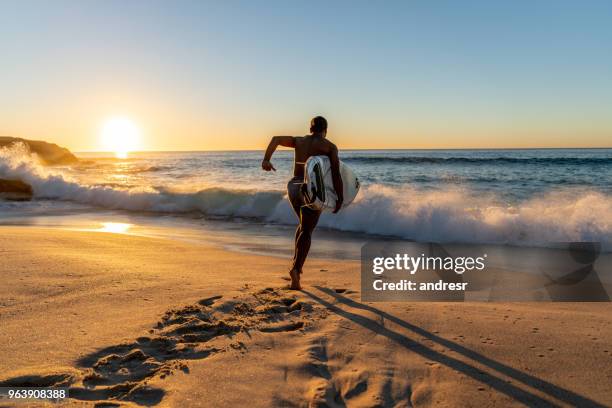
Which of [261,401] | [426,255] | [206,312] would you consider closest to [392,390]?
[261,401]

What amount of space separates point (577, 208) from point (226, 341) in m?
8.47

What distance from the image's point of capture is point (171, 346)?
3.21 meters

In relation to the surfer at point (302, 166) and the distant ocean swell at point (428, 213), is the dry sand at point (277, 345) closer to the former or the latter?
the surfer at point (302, 166)

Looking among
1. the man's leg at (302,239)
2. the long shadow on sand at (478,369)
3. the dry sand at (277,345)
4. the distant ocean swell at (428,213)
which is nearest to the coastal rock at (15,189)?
the distant ocean swell at (428,213)

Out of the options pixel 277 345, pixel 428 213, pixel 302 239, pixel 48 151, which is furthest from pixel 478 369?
pixel 48 151

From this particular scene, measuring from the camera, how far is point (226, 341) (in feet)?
10.9

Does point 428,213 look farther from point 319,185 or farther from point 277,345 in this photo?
point 277,345

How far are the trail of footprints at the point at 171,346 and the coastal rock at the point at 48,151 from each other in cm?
5824

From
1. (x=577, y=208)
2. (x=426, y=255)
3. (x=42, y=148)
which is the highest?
(x=42, y=148)

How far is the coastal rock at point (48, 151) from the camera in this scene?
55425mm

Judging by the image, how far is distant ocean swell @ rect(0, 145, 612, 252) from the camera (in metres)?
8.68

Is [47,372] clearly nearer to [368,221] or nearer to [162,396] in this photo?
[162,396]

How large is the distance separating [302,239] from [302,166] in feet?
2.64

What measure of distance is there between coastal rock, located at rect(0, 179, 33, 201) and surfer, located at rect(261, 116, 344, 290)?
16.8 meters
